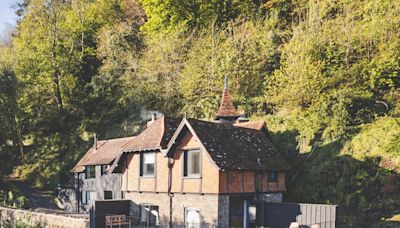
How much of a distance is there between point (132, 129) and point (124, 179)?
1410 centimetres

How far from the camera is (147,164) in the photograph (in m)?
25.4

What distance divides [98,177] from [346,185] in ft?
59.3

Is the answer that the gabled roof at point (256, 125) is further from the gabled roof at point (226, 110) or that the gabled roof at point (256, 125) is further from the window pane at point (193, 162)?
the window pane at point (193, 162)

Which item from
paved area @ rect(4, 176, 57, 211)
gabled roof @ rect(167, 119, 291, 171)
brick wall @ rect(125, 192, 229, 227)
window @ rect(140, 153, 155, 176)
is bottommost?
paved area @ rect(4, 176, 57, 211)

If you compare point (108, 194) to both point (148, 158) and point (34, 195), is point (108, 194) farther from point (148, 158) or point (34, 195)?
Result: point (34, 195)

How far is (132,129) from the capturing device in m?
40.8

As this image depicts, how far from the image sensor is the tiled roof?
24.3m

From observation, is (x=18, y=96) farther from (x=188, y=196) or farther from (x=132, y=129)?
(x=188, y=196)

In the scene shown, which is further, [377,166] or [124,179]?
[124,179]

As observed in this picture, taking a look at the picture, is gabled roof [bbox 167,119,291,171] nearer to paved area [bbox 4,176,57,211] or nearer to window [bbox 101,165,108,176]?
window [bbox 101,165,108,176]

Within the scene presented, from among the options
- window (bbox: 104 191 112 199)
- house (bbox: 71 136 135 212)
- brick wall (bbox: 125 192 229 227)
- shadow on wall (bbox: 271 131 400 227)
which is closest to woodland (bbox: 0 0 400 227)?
shadow on wall (bbox: 271 131 400 227)

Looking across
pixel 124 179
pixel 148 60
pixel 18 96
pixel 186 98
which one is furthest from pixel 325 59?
pixel 18 96

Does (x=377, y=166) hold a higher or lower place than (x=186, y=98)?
lower

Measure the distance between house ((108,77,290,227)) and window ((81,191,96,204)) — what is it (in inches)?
325
